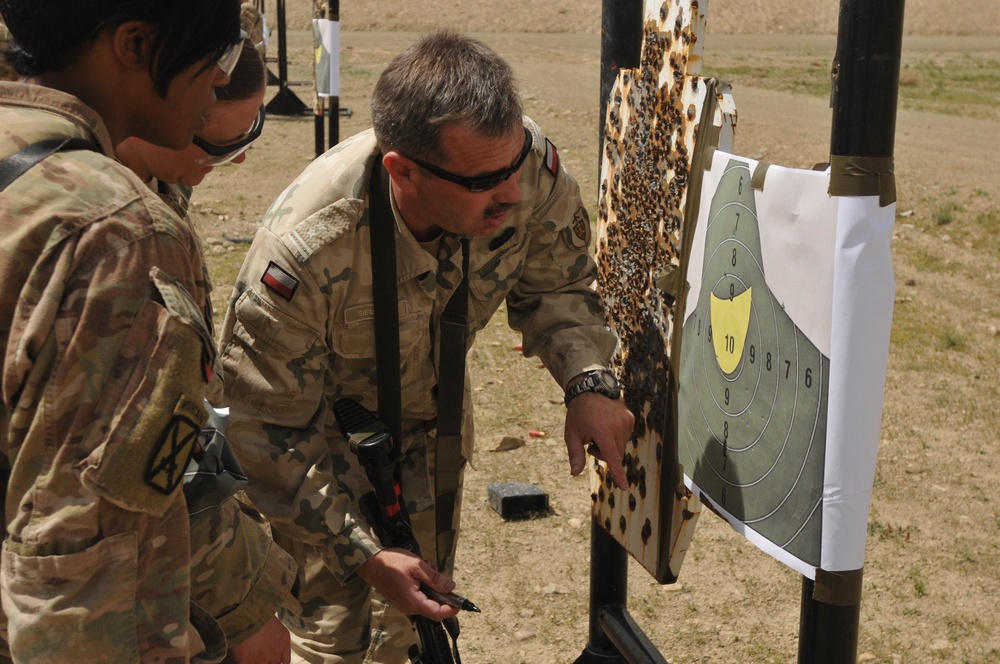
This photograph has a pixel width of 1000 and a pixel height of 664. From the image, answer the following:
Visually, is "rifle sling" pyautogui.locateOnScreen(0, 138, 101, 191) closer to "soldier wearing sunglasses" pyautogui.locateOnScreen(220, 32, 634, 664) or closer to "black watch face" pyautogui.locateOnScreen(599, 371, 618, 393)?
"soldier wearing sunglasses" pyautogui.locateOnScreen(220, 32, 634, 664)

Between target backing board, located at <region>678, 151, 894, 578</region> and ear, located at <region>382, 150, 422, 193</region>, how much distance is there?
59cm

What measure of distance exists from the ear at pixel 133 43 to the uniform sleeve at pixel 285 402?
32.7 inches

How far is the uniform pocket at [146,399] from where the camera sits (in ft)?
3.66

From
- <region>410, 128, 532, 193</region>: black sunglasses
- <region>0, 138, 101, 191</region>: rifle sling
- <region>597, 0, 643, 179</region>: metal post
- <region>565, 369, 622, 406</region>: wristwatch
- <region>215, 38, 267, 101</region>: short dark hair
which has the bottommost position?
<region>565, 369, 622, 406</region>: wristwatch

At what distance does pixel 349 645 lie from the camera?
2314mm

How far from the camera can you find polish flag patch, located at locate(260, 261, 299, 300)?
79.1 inches

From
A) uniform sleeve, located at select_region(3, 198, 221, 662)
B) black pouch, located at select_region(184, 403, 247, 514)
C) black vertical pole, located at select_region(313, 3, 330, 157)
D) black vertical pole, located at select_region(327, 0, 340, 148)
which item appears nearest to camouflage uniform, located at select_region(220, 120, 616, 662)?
black pouch, located at select_region(184, 403, 247, 514)

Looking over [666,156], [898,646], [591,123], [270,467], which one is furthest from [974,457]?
[591,123]

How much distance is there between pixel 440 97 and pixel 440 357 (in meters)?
0.57

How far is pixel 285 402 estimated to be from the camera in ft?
6.77

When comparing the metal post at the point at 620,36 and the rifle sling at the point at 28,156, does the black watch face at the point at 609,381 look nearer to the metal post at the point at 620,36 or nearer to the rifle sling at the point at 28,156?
the metal post at the point at 620,36

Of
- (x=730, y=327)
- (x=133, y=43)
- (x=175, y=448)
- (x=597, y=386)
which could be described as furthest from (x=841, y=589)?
(x=133, y=43)

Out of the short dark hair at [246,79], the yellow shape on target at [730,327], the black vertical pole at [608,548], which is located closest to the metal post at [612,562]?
the black vertical pole at [608,548]

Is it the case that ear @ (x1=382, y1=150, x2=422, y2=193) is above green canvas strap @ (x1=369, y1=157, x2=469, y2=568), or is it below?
above
